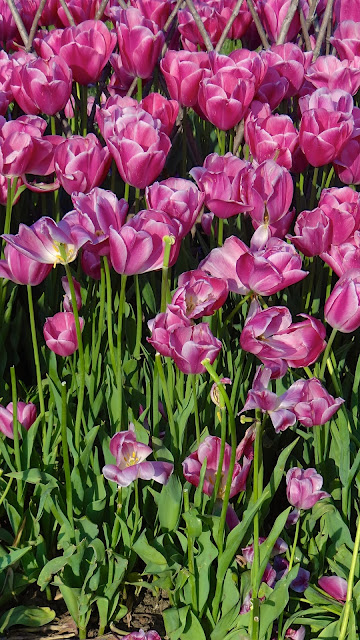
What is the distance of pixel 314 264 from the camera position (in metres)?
1.64

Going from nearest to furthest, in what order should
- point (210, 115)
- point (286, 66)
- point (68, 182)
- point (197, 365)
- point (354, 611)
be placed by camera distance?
point (197, 365), point (354, 611), point (68, 182), point (210, 115), point (286, 66)

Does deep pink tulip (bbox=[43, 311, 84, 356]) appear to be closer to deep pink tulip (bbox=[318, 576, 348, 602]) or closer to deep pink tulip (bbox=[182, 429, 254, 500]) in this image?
deep pink tulip (bbox=[182, 429, 254, 500])

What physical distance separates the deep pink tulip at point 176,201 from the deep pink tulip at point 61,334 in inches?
10.1

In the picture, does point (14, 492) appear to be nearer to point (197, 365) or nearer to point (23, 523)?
point (23, 523)

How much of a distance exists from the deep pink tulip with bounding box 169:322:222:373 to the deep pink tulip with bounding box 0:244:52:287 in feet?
1.01

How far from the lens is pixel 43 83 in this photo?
1569mm

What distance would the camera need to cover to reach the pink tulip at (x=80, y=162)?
4.61 ft

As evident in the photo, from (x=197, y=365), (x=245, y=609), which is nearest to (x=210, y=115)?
(x=197, y=365)

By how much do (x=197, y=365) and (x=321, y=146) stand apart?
552 millimetres

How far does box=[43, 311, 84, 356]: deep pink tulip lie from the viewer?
1.37 m

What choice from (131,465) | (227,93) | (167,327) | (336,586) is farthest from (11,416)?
(227,93)

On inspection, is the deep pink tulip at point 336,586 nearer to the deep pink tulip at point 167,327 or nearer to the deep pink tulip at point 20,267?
the deep pink tulip at point 167,327

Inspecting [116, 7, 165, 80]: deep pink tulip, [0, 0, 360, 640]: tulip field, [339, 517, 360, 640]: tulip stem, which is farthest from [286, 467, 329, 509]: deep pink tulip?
[116, 7, 165, 80]: deep pink tulip

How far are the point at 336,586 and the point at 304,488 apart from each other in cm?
20
